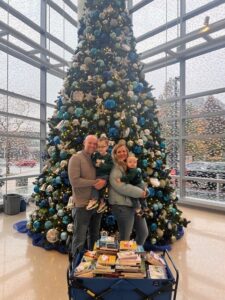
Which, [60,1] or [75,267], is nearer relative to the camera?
[75,267]

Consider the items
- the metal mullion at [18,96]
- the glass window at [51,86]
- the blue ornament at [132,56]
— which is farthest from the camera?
the glass window at [51,86]

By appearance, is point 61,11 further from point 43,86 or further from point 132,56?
point 132,56

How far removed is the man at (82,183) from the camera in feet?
7.72

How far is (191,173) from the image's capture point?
20.3 ft

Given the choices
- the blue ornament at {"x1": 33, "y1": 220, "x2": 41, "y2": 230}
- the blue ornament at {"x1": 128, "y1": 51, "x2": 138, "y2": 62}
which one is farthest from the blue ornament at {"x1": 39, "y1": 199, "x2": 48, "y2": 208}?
the blue ornament at {"x1": 128, "y1": 51, "x2": 138, "y2": 62}

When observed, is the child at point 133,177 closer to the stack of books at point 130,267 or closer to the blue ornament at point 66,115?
the stack of books at point 130,267

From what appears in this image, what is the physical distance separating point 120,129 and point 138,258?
73.2 inches

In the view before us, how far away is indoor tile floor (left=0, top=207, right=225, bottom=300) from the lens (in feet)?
7.43

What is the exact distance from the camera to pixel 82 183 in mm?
2340

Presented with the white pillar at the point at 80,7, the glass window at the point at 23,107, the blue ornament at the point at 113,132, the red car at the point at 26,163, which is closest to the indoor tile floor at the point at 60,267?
the blue ornament at the point at 113,132

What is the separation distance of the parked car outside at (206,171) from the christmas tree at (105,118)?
2631 mm

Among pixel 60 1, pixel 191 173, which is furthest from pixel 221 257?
pixel 60 1

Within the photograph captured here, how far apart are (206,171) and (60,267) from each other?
4.43 m

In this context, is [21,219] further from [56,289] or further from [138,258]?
[138,258]
